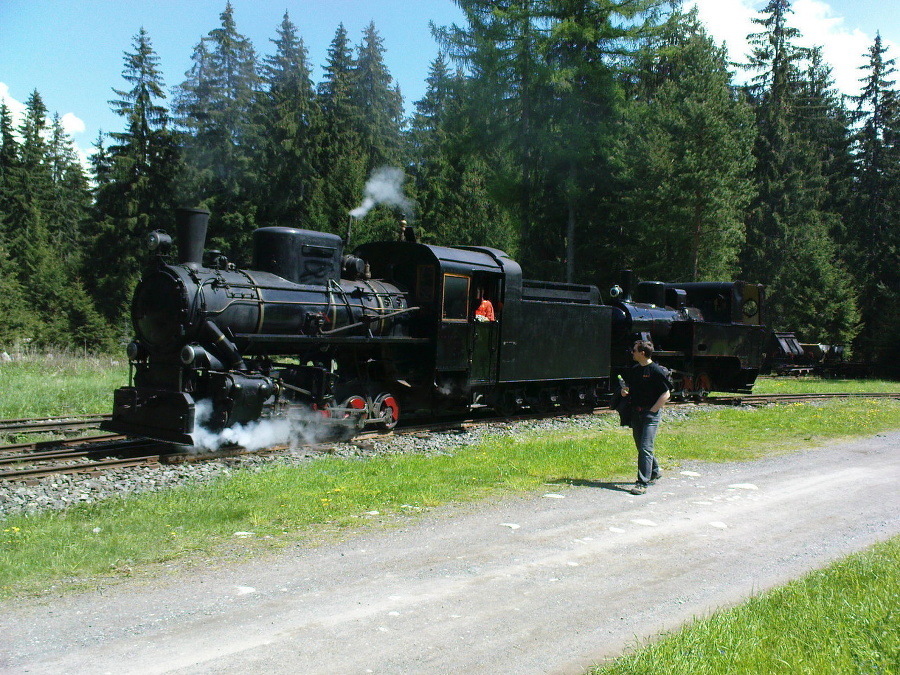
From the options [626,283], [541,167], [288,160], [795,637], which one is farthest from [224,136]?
[795,637]

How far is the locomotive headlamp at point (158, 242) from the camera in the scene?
32.4 feet

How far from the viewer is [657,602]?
4875 mm

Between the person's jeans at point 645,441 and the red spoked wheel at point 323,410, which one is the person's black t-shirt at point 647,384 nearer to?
the person's jeans at point 645,441

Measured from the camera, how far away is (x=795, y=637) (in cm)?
411

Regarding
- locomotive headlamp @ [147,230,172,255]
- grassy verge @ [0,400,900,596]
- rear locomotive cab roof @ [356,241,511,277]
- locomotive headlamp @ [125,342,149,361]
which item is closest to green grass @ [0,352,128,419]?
locomotive headlamp @ [125,342,149,361]

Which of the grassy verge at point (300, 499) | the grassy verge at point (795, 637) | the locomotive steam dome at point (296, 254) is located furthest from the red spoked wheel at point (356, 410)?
the grassy verge at point (795, 637)

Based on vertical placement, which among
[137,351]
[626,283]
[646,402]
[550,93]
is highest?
[550,93]

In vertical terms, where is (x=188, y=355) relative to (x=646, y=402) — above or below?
above

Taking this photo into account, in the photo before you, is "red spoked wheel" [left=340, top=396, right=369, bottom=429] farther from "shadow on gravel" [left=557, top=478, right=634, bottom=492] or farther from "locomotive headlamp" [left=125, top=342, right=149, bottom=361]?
"shadow on gravel" [left=557, top=478, right=634, bottom=492]

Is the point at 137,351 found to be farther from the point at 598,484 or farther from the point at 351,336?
the point at 598,484

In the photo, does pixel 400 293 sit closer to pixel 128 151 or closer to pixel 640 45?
pixel 640 45

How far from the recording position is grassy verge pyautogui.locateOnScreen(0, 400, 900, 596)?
18.5 feet

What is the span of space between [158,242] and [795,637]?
8813 mm

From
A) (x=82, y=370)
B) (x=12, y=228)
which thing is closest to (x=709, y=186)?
(x=82, y=370)
